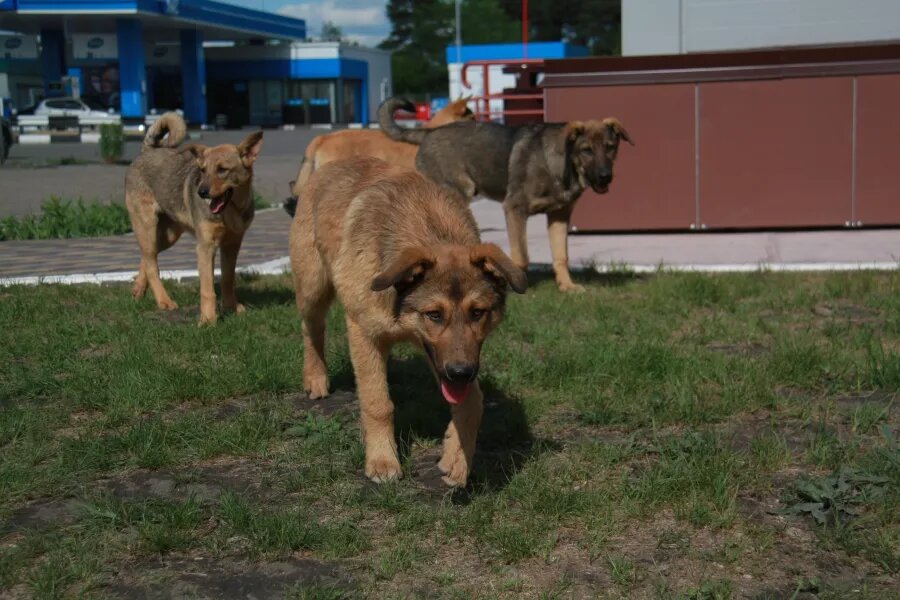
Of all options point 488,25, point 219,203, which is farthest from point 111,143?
point 488,25

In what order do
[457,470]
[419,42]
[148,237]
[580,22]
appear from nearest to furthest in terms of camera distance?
1. [457,470]
2. [148,237]
3. [580,22]
4. [419,42]

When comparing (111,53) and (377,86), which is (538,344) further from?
(377,86)

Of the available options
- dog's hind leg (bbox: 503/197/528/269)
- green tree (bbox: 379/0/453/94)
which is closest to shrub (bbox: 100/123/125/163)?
dog's hind leg (bbox: 503/197/528/269)

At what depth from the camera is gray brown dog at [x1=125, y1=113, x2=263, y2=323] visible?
27.7ft

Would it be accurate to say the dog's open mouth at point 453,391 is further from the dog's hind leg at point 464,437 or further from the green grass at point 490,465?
the green grass at point 490,465

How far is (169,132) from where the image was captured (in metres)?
9.93

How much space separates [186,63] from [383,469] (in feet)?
230

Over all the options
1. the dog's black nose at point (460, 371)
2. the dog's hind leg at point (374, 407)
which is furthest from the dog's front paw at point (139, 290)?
the dog's black nose at point (460, 371)

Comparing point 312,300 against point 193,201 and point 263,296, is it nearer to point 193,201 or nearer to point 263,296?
point 193,201

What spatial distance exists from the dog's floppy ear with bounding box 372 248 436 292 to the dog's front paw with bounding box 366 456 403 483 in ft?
3.03

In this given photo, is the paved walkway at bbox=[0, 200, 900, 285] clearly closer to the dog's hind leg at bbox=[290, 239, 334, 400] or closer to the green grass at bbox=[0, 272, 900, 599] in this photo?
the green grass at bbox=[0, 272, 900, 599]

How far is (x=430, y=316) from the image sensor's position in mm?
4598

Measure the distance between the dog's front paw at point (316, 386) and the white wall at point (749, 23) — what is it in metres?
12.1

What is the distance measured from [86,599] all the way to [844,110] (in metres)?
11.5
